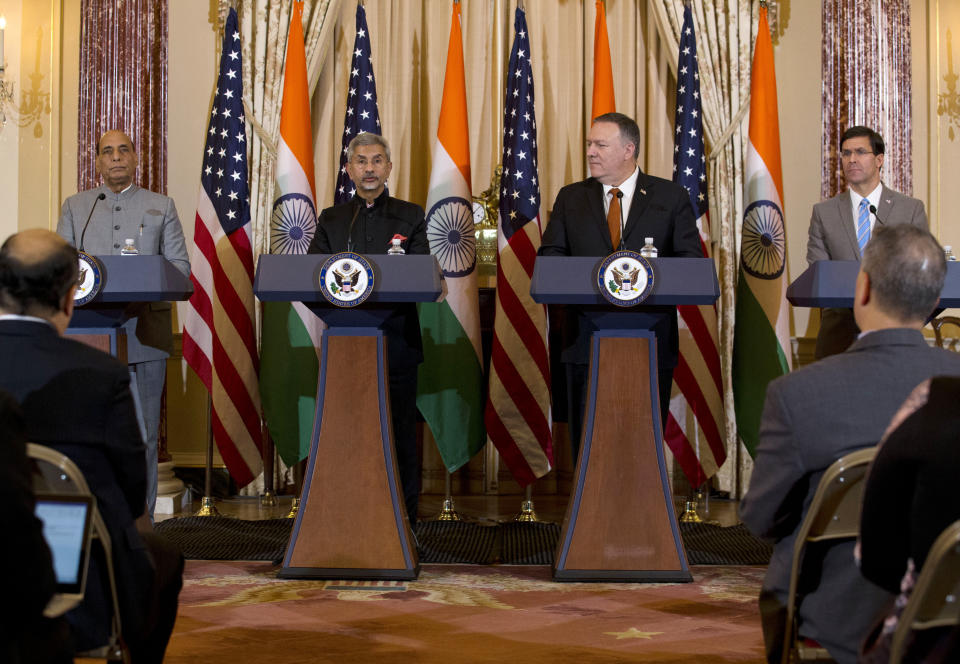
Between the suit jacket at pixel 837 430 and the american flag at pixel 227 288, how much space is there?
4188mm

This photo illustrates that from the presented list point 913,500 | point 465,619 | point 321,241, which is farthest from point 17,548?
point 321,241

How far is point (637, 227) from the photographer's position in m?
4.46

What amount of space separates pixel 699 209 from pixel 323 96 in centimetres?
244

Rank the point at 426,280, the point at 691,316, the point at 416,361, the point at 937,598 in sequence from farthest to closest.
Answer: the point at 691,316
the point at 416,361
the point at 426,280
the point at 937,598

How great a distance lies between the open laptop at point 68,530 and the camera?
1818mm

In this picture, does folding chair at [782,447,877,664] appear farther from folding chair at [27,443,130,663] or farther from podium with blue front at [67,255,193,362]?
podium with blue front at [67,255,193,362]

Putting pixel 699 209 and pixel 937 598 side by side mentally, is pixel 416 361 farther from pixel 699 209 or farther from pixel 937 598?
pixel 937 598

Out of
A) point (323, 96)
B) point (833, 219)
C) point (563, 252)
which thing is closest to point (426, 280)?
point (563, 252)

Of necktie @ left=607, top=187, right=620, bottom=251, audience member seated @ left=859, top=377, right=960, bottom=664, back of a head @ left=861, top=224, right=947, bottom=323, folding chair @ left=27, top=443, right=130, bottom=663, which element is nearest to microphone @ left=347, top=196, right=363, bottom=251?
necktie @ left=607, top=187, right=620, bottom=251

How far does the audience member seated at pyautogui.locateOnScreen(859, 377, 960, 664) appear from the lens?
5.06ft

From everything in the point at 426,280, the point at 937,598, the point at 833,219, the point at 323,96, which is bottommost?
the point at 937,598

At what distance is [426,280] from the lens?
151 inches

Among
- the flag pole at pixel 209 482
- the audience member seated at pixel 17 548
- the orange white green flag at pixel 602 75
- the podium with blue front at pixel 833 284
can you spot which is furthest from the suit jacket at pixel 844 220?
the audience member seated at pixel 17 548

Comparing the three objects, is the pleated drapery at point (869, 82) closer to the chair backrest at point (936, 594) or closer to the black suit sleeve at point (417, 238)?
the black suit sleeve at point (417, 238)
